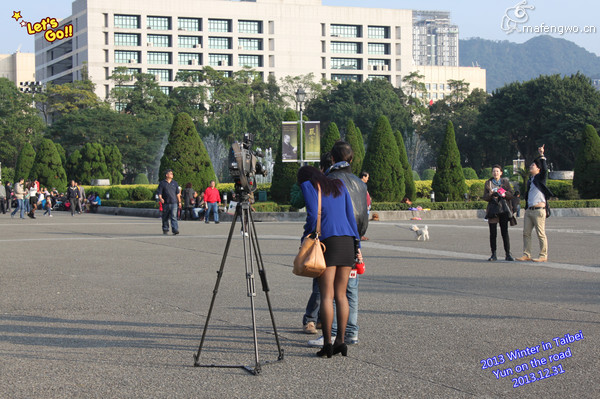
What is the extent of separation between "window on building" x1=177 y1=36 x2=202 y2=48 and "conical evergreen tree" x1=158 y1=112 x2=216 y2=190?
77345 millimetres

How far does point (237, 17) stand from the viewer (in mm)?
114000

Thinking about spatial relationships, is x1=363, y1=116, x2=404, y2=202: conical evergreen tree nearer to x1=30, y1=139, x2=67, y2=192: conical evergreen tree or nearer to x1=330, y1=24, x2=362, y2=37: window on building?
x1=30, y1=139, x2=67, y2=192: conical evergreen tree

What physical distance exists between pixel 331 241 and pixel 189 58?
4241 inches

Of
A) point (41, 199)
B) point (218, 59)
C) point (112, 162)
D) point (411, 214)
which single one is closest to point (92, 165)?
point (112, 162)

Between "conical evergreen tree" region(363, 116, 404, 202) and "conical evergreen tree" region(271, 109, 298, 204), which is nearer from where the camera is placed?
"conical evergreen tree" region(271, 109, 298, 204)

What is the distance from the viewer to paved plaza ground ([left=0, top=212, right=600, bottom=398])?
5387mm

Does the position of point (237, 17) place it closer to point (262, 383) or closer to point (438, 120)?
point (438, 120)

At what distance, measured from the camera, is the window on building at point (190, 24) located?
364ft

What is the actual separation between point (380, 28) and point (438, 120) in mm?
40333

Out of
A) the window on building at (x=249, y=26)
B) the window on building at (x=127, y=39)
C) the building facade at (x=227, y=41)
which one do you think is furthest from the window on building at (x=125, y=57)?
the window on building at (x=249, y=26)

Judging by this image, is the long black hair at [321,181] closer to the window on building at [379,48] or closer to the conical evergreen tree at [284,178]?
the conical evergreen tree at [284,178]

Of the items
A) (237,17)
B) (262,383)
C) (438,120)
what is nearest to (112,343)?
(262,383)

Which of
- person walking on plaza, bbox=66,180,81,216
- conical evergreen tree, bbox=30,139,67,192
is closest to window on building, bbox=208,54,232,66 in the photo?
conical evergreen tree, bbox=30,139,67,192

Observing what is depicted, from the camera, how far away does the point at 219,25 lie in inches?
4454
